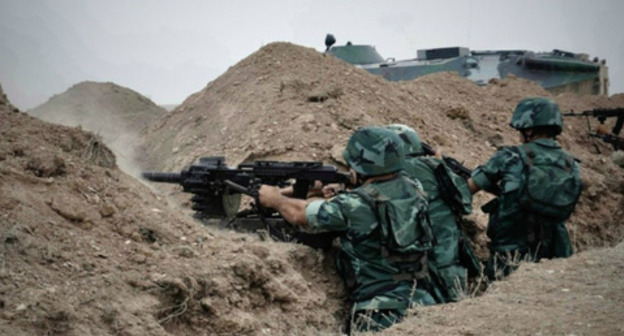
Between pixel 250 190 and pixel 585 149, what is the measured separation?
9863mm

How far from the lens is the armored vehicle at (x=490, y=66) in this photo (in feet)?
59.6

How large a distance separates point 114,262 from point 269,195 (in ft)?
5.66

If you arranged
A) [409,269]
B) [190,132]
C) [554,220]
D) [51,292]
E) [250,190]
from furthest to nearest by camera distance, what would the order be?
[190,132]
[554,220]
[250,190]
[409,269]
[51,292]

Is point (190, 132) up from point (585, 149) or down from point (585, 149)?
up

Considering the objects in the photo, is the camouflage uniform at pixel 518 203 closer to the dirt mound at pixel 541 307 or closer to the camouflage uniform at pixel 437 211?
the camouflage uniform at pixel 437 211

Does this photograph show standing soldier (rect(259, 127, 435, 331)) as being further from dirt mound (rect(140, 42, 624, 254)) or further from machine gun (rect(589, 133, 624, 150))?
machine gun (rect(589, 133, 624, 150))

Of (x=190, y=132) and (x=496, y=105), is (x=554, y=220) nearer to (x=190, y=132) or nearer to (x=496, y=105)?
(x=190, y=132)

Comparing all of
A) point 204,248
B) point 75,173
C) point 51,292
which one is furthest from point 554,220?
point 51,292

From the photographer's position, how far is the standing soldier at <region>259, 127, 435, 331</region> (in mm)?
5695

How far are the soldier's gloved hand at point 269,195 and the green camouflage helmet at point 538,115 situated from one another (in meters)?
2.59

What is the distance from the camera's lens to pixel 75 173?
5641 millimetres

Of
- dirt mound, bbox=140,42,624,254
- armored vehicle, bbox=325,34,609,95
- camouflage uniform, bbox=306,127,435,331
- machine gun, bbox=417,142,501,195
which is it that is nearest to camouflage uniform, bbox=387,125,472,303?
machine gun, bbox=417,142,501,195

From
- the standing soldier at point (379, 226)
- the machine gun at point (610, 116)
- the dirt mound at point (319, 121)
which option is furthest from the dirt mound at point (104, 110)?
the machine gun at point (610, 116)

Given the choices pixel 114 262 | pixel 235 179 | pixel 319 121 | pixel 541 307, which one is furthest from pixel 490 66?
pixel 114 262
